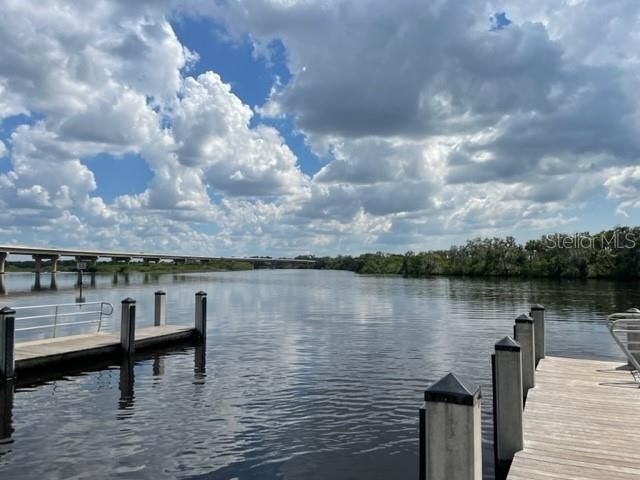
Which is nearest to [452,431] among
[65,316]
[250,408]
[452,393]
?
[452,393]

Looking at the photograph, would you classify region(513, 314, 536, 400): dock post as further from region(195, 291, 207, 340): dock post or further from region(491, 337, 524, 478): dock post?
region(195, 291, 207, 340): dock post

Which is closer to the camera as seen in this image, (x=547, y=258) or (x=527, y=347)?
(x=527, y=347)

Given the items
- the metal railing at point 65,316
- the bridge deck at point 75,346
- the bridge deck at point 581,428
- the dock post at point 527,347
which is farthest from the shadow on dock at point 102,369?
the bridge deck at point 581,428

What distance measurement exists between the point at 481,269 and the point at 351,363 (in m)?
105

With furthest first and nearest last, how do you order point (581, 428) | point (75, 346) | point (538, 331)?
point (75, 346)
point (538, 331)
point (581, 428)

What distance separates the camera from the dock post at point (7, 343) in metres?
12.4

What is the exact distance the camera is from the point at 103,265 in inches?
6201

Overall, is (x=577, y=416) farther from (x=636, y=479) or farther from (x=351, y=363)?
(x=351, y=363)

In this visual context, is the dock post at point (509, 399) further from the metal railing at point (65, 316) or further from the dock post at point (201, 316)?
the dock post at point (201, 316)

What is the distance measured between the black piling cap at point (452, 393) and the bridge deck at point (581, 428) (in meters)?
2.51

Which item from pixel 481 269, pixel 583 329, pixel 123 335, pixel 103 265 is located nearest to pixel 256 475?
pixel 123 335

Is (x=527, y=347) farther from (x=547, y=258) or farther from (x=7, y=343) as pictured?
A: (x=547, y=258)

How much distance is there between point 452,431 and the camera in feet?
12.5

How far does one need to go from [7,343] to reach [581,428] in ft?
40.0
